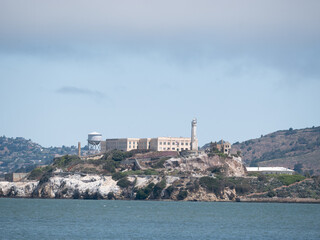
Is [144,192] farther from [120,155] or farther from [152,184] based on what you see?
[120,155]

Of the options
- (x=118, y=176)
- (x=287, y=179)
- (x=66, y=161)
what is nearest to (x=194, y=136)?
(x=118, y=176)

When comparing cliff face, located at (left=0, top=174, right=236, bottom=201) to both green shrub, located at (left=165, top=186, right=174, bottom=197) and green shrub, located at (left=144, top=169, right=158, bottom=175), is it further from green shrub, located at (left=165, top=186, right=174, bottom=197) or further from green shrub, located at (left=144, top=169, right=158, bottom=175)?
green shrub, located at (left=144, top=169, right=158, bottom=175)

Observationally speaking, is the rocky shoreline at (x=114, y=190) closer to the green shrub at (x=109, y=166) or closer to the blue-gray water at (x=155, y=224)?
the green shrub at (x=109, y=166)

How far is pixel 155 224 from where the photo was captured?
272ft

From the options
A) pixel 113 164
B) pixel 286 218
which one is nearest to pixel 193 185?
pixel 113 164

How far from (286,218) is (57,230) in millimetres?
38015

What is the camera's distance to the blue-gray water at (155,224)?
233 ft

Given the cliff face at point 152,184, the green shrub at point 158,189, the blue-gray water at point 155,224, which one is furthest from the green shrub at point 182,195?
the blue-gray water at point 155,224

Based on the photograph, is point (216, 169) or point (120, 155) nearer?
point (216, 169)

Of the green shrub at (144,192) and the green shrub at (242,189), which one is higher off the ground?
the green shrub at (242,189)

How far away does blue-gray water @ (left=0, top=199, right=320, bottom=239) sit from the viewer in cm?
7106

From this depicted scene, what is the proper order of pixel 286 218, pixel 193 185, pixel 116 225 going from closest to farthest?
pixel 116 225, pixel 286 218, pixel 193 185

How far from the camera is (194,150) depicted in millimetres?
169500

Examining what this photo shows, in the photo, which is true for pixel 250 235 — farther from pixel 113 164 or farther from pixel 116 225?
pixel 113 164
